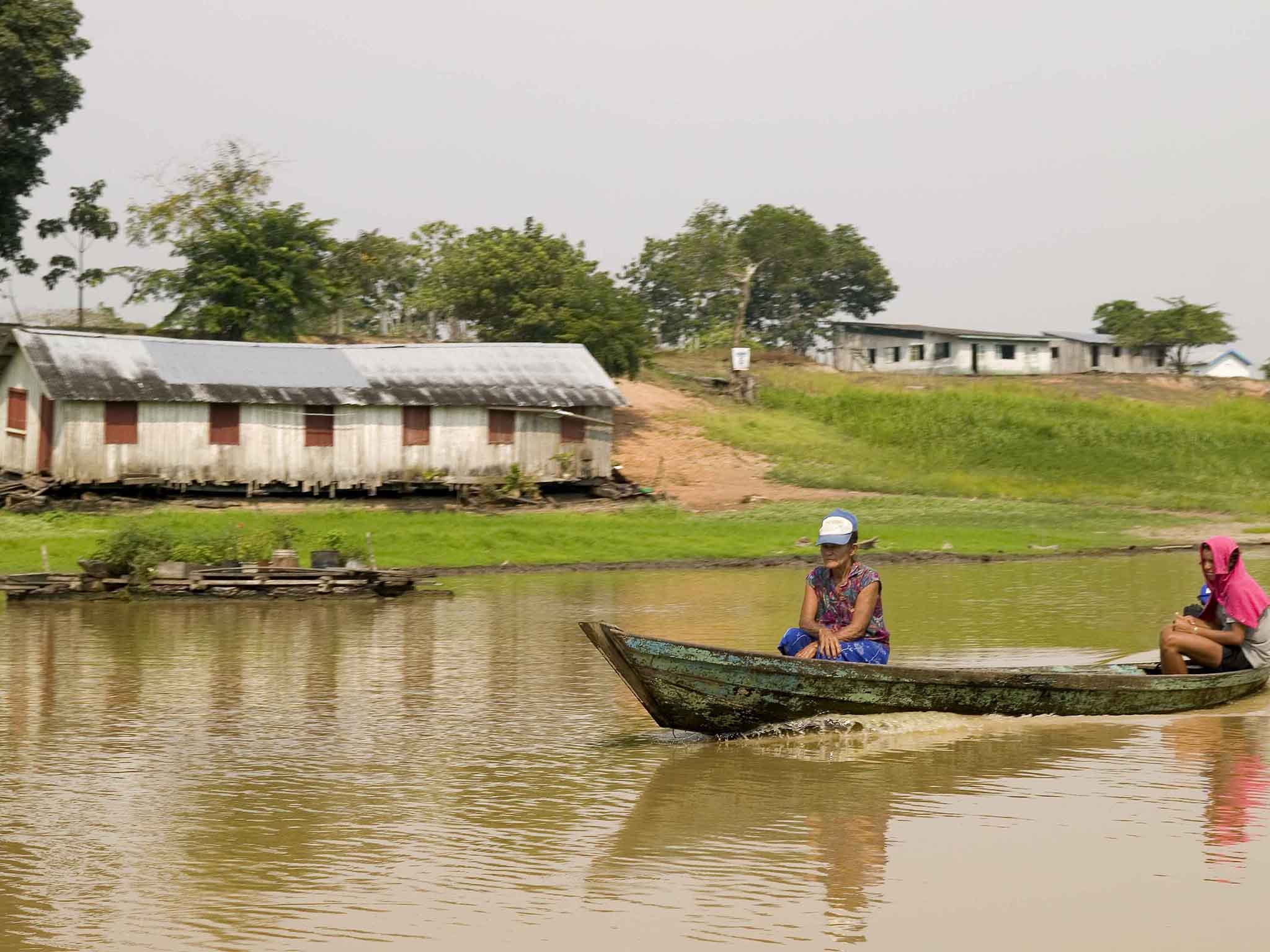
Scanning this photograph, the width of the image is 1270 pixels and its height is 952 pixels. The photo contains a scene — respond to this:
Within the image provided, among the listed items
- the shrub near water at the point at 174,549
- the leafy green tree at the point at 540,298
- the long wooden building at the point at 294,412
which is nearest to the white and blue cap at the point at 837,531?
the shrub near water at the point at 174,549

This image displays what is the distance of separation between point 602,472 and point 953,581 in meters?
15.7

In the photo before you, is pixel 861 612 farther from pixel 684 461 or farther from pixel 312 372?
pixel 684 461

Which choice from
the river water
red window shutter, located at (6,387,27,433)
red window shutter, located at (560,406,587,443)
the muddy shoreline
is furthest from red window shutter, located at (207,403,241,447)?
the river water

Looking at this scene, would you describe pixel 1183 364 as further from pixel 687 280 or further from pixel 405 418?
pixel 405 418

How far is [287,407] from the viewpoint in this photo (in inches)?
1398

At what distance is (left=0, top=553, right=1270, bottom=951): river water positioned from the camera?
23.3 ft

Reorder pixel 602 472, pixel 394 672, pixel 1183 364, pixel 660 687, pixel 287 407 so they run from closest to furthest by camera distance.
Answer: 1. pixel 660 687
2. pixel 394 672
3. pixel 287 407
4. pixel 602 472
5. pixel 1183 364

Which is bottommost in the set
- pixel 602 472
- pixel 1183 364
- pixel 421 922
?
pixel 421 922

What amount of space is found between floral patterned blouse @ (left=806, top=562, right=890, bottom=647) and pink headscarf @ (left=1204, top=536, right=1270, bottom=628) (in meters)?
2.96

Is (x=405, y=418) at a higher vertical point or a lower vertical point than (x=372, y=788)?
higher

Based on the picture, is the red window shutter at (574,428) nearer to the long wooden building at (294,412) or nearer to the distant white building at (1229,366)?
the long wooden building at (294,412)

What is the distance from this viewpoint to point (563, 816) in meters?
9.13

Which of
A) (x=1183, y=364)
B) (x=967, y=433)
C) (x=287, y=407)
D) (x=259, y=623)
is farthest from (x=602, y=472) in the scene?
(x=1183, y=364)

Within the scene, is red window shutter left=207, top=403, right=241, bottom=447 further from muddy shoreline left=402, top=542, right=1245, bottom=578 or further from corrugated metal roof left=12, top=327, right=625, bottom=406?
muddy shoreline left=402, top=542, right=1245, bottom=578
